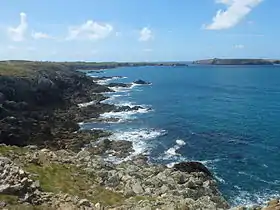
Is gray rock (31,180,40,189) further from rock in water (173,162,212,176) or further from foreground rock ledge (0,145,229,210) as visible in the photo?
rock in water (173,162,212,176)

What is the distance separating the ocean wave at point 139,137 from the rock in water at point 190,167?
9199 millimetres

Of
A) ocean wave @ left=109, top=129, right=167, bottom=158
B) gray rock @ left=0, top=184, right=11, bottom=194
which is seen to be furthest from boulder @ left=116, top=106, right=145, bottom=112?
gray rock @ left=0, top=184, right=11, bottom=194

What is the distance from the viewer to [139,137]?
207 feet

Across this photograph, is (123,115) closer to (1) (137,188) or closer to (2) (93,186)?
(1) (137,188)

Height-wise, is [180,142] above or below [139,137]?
above

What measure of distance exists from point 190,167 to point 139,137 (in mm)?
19822

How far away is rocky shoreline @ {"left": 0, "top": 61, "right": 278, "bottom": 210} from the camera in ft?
76.0

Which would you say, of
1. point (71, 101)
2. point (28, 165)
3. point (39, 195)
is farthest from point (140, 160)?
point (71, 101)

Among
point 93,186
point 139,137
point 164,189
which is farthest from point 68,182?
point 139,137

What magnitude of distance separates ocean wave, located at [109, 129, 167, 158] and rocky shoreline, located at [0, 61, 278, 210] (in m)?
1.50

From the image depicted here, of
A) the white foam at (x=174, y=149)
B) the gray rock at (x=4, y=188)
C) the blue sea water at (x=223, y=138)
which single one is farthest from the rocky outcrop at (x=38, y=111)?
the gray rock at (x=4, y=188)

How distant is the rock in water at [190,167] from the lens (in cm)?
4362

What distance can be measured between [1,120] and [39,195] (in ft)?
141

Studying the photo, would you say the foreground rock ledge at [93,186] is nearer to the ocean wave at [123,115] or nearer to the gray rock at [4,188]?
the gray rock at [4,188]
